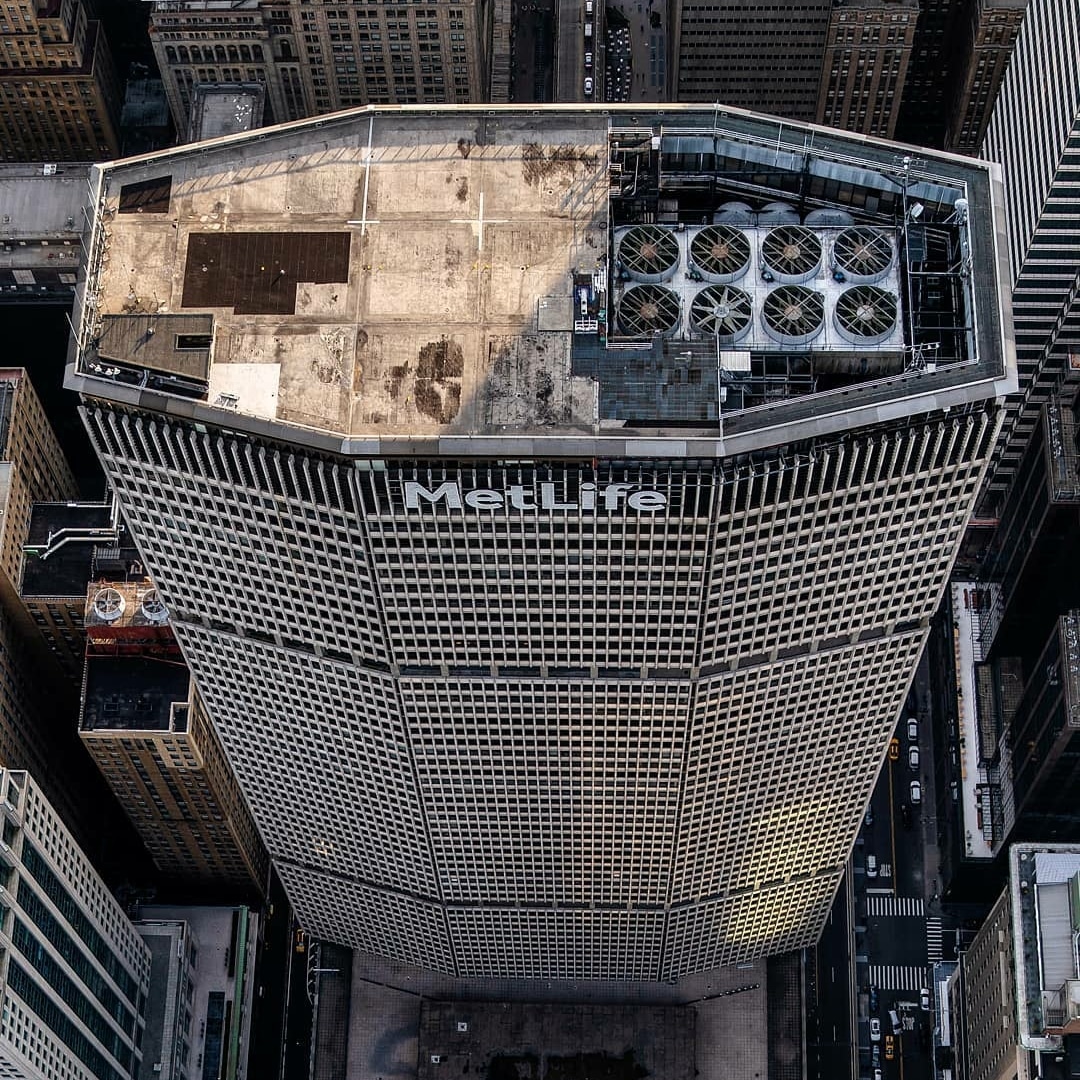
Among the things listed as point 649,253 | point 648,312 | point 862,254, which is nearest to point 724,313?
point 648,312

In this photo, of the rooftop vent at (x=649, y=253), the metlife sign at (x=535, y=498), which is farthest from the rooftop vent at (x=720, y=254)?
the metlife sign at (x=535, y=498)

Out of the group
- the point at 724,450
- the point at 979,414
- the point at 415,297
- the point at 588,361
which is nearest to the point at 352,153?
the point at 415,297

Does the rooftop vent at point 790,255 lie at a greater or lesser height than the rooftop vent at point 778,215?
lesser

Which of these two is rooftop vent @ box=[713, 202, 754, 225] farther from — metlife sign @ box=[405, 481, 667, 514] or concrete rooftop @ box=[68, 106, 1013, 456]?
metlife sign @ box=[405, 481, 667, 514]

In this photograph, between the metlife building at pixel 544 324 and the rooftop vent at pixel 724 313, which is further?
the rooftop vent at pixel 724 313

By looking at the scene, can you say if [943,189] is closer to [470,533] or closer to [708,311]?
[708,311]

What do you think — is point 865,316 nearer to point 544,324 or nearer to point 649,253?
point 649,253

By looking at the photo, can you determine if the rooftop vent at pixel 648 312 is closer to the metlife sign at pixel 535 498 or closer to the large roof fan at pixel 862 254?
the metlife sign at pixel 535 498
